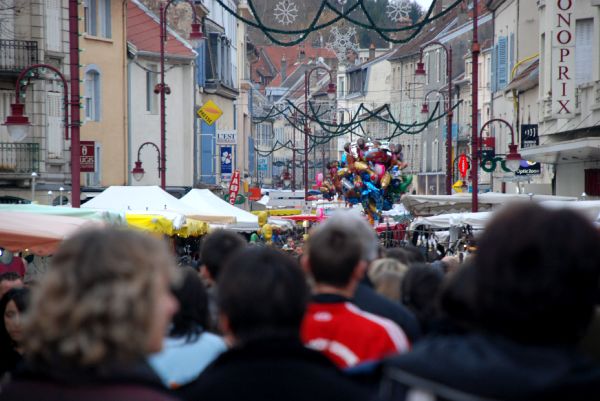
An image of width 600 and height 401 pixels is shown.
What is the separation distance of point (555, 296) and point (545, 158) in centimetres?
3052

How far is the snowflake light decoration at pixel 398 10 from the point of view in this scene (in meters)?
17.8

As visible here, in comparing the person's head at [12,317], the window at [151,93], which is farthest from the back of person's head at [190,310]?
the window at [151,93]

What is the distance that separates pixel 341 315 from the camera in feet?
16.5

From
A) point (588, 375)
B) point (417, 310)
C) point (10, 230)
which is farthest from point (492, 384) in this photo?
point (10, 230)

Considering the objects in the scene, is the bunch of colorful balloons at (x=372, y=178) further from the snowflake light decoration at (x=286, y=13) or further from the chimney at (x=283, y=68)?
the chimney at (x=283, y=68)

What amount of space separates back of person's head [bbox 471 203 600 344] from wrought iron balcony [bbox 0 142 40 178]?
29320 millimetres

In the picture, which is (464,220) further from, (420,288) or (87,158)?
(420,288)

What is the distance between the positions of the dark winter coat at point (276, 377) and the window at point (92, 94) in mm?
36491

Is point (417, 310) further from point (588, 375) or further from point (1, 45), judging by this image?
point (1, 45)

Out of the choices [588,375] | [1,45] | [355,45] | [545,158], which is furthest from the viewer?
[355,45]

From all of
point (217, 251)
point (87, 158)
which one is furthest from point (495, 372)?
point (87, 158)

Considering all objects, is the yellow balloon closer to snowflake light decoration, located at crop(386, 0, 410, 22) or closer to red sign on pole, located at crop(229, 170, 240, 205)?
snowflake light decoration, located at crop(386, 0, 410, 22)

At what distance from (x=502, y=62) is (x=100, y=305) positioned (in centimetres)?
4652

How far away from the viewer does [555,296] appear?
334cm
